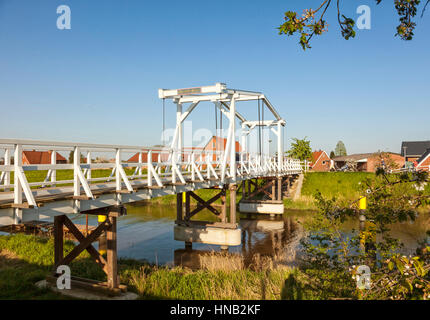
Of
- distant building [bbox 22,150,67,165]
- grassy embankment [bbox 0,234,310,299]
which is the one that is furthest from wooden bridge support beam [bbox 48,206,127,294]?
distant building [bbox 22,150,67,165]

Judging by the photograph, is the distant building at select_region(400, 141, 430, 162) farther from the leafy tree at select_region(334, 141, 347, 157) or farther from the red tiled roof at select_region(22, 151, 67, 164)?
→ the leafy tree at select_region(334, 141, 347, 157)

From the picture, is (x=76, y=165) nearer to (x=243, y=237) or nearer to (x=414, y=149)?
(x=243, y=237)

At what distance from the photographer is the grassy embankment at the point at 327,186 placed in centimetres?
2645

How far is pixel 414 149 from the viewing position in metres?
44.0

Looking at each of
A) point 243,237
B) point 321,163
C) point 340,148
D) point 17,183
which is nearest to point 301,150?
point 321,163

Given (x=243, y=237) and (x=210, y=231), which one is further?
(x=243, y=237)

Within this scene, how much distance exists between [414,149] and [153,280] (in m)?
46.7

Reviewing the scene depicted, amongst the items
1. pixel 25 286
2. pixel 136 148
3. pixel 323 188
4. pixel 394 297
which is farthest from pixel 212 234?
pixel 323 188

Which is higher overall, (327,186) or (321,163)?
(321,163)

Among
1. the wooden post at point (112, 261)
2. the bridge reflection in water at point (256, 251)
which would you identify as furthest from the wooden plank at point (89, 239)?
the bridge reflection in water at point (256, 251)

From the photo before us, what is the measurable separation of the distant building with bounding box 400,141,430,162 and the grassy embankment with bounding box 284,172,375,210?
17.0m

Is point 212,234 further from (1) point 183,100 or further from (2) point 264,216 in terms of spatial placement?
(2) point 264,216

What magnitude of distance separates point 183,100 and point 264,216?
12.7m

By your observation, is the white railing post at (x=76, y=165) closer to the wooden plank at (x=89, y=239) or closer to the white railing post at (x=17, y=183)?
the white railing post at (x=17, y=183)
